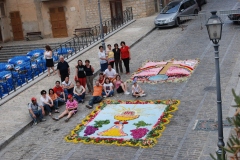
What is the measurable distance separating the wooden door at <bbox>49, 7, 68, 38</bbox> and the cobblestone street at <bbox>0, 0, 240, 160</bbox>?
13.5 m

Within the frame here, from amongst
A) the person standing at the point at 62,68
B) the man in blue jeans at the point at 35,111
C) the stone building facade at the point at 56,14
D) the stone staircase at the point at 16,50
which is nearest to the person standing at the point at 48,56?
the person standing at the point at 62,68

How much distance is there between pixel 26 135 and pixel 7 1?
2350 centimetres

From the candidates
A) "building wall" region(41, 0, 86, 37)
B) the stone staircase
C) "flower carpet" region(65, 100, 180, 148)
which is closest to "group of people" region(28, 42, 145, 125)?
"flower carpet" region(65, 100, 180, 148)

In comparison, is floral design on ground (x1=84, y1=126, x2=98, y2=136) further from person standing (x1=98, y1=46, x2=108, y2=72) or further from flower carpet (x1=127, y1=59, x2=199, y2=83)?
person standing (x1=98, y1=46, x2=108, y2=72)

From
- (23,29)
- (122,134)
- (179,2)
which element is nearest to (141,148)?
(122,134)

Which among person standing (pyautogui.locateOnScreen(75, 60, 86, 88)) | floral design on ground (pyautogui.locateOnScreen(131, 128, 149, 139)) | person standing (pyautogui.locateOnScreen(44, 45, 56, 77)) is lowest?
floral design on ground (pyautogui.locateOnScreen(131, 128, 149, 139))

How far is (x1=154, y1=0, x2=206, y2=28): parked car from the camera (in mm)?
27672

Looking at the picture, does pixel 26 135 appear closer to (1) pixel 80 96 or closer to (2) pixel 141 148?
(1) pixel 80 96

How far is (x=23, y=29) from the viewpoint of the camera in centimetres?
3488

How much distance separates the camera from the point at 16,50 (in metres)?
31.5

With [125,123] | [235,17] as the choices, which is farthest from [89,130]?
→ [235,17]

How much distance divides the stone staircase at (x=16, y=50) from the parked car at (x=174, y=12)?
8024 mm

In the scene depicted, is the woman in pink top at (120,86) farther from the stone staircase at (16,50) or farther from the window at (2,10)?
the window at (2,10)

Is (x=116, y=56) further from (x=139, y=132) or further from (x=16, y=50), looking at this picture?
(x=16, y=50)
